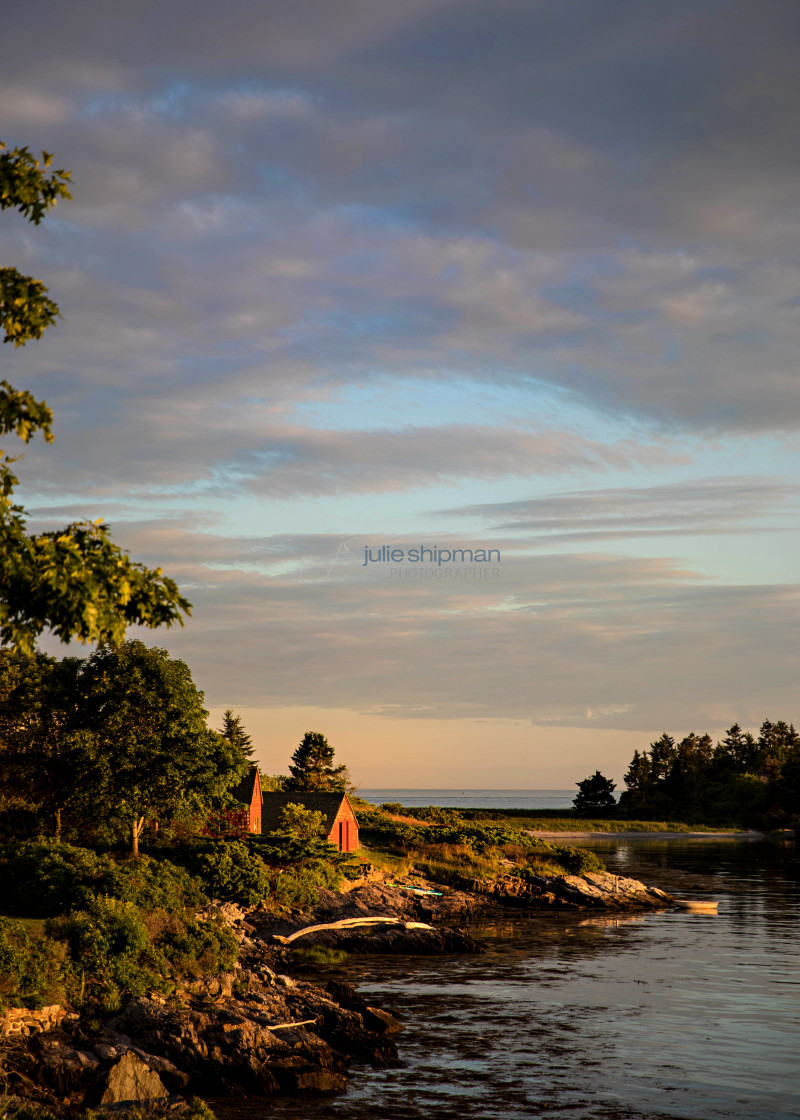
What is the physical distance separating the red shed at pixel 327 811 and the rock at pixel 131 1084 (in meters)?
45.5

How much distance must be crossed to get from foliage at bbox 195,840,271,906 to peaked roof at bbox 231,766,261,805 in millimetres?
17084

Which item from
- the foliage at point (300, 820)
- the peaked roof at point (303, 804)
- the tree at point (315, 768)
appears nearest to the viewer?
the foliage at point (300, 820)

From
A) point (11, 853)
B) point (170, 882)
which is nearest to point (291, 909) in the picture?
point (170, 882)

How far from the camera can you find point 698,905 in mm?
66312

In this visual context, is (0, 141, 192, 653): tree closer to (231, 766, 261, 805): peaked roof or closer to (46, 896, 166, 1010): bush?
(46, 896, 166, 1010): bush

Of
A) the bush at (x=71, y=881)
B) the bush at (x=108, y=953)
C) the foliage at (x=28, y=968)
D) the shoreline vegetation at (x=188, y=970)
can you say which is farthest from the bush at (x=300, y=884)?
the foliage at (x=28, y=968)

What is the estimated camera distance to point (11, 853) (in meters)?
41.3

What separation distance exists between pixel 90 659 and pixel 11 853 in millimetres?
15657

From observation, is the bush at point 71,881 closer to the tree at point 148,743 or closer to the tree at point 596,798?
the tree at point 148,743

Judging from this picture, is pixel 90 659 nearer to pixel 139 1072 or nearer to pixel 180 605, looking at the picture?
pixel 139 1072

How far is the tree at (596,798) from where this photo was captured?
174 meters

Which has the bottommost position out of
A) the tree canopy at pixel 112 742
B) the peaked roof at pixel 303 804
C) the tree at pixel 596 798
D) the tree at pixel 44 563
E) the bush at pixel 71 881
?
the tree at pixel 596 798

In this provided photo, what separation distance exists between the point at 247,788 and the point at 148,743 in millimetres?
17027

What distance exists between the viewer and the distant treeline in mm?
157875
